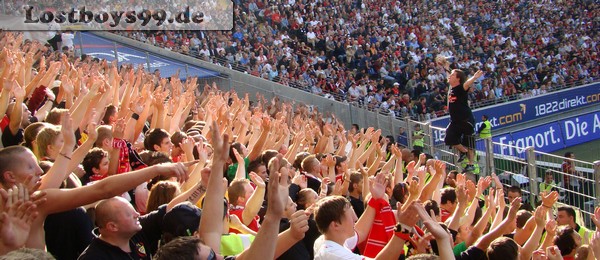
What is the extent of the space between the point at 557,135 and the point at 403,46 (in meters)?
6.54

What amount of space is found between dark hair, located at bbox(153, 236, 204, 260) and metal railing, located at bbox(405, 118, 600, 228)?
6.40 metres

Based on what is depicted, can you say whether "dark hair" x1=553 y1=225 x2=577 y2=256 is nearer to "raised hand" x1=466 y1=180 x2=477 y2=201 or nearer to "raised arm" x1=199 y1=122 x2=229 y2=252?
"raised hand" x1=466 y1=180 x2=477 y2=201

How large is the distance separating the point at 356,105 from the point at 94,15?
24.4ft

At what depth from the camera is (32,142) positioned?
525 cm

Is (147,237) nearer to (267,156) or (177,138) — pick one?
(177,138)

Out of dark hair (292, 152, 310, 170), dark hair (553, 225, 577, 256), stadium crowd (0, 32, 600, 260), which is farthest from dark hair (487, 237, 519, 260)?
dark hair (292, 152, 310, 170)

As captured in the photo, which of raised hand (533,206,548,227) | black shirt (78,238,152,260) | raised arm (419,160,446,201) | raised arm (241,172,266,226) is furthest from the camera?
raised arm (419,160,446,201)

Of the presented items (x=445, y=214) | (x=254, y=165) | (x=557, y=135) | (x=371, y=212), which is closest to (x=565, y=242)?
(x=445, y=214)

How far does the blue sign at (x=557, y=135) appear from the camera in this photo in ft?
57.6

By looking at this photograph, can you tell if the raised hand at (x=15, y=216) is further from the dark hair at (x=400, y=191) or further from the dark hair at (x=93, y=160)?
the dark hair at (x=400, y=191)

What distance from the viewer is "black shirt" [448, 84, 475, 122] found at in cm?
1077

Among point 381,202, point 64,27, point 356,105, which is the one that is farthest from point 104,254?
point 64,27

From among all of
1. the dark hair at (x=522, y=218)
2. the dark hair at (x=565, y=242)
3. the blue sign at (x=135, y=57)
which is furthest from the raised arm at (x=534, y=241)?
the blue sign at (x=135, y=57)

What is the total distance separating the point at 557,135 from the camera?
19.4 m
